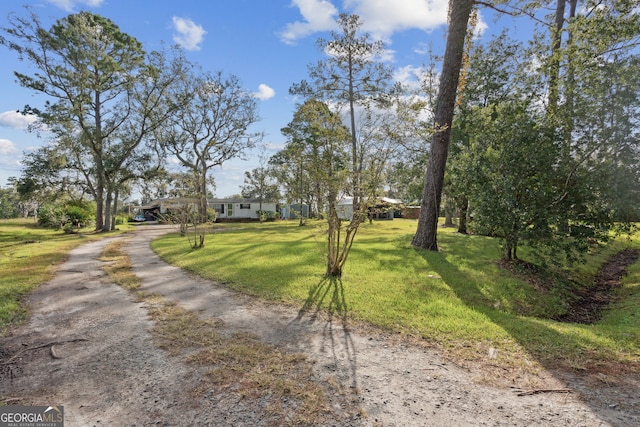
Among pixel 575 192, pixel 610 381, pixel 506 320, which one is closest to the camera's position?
pixel 610 381

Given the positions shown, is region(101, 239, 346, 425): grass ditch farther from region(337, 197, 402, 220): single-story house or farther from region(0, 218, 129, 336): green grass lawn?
region(337, 197, 402, 220): single-story house

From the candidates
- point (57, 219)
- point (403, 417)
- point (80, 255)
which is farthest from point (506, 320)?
point (57, 219)

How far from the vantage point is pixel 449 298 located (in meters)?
5.54

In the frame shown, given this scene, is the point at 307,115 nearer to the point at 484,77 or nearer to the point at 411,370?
the point at 411,370

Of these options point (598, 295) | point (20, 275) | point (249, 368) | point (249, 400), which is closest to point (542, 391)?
point (249, 400)

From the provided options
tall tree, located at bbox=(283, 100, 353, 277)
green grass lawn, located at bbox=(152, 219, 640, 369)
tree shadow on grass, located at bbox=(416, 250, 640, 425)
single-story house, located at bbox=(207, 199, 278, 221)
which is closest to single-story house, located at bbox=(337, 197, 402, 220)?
tall tree, located at bbox=(283, 100, 353, 277)

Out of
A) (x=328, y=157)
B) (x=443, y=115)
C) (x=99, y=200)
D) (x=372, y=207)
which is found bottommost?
(x=372, y=207)

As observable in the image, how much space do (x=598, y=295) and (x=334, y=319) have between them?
6.99 m

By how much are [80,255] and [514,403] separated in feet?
40.9

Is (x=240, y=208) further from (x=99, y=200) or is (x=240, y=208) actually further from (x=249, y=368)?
(x=249, y=368)

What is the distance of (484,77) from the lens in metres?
17.4
